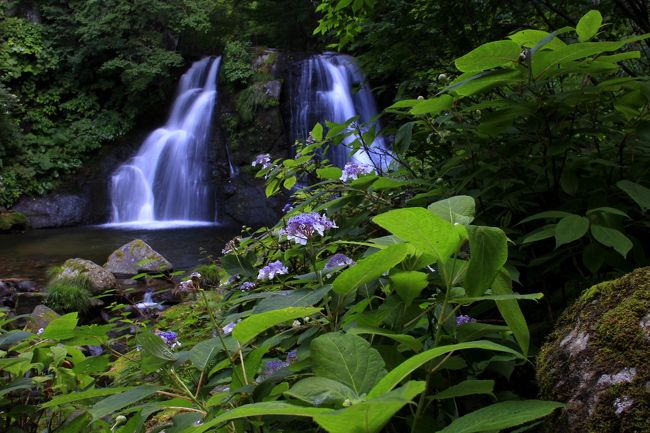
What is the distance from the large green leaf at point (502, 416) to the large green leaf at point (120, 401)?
511 millimetres

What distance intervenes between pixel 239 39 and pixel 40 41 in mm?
6370

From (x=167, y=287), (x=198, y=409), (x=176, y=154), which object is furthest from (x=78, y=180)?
(x=198, y=409)

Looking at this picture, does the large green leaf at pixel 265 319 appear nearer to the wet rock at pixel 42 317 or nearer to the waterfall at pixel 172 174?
the wet rock at pixel 42 317

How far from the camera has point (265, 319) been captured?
718 millimetres

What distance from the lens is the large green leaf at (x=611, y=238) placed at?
0.95 m

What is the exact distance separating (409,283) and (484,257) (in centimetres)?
14

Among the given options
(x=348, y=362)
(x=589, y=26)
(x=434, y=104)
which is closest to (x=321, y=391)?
(x=348, y=362)

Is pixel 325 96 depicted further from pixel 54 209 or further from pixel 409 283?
pixel 409 283

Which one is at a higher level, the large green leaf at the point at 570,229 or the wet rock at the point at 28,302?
the large green leaf at the point at 570,229

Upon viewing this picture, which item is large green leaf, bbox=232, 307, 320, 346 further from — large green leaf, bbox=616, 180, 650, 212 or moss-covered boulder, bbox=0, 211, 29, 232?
moss-covered boulder, bbox=0, 211, 29, 232

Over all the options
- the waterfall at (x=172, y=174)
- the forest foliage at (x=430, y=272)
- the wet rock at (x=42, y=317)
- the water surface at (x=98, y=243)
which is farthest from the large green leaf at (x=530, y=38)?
the waterfall at (x=172, y=174)

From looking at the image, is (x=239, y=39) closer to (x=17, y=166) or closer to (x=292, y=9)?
(x=292, y=9)

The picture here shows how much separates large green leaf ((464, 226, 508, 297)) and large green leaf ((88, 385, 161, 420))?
57cm

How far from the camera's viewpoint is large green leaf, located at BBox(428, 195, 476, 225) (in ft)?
2.66
